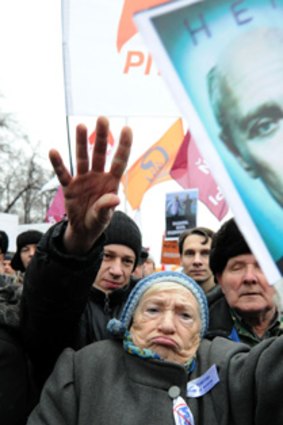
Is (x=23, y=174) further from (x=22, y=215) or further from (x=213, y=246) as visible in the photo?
(x=213, y=246)

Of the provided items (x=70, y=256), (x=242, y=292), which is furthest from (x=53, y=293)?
(x=242, y=292)

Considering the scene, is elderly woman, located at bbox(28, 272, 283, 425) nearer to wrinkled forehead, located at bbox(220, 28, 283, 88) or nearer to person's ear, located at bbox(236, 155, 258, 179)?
person's ear, located at bbox(236, 155, 258, 179)

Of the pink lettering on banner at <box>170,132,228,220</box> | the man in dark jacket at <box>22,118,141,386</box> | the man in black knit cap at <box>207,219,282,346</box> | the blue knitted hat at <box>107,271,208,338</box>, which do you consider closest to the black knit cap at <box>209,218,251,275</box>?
the man in black knit cap at <box>207,219,282,346</box>

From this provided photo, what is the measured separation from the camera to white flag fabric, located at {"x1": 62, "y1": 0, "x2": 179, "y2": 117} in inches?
140

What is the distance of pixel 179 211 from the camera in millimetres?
6742

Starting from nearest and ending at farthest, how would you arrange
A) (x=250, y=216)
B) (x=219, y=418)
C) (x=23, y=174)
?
(x=250, y=216) < (x=219, y=418) < (x=23, y=174)

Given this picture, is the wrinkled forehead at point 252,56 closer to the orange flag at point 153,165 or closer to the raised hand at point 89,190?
the raised hand at point 89,190

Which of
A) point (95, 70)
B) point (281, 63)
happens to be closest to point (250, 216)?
point (281, 63)

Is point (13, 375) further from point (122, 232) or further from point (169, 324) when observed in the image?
point (122, 232)

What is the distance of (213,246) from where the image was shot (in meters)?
2.57

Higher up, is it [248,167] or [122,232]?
[122,232]

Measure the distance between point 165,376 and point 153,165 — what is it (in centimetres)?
662

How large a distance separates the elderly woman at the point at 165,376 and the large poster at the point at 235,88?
618mm

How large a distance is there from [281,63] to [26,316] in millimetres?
1139
